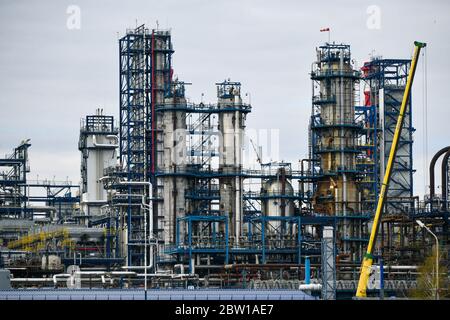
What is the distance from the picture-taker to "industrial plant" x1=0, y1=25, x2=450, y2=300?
3809 inches

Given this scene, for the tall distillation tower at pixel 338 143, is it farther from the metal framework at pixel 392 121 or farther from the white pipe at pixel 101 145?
the white pipe at pixel 101 145

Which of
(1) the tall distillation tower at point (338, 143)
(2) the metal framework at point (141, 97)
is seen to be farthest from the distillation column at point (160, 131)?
(1) the tall distillation tower at point (338, 143)

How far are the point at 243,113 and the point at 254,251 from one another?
36.5 ft

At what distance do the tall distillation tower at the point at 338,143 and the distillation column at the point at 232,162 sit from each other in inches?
236

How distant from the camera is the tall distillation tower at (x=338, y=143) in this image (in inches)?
4053

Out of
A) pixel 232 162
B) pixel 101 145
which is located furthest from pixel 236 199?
pixel 101 145

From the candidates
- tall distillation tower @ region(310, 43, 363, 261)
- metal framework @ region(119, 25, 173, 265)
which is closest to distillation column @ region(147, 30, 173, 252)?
metal framework @ region(119, 25, 173, 265)

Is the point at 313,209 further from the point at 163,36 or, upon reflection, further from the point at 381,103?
the point at 163,36

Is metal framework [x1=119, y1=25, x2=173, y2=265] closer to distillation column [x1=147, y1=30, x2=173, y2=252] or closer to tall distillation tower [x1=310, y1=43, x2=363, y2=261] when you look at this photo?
distillation column [x1=147, y1=30, x2=173, y2=252]

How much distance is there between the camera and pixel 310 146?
10931 centimetres

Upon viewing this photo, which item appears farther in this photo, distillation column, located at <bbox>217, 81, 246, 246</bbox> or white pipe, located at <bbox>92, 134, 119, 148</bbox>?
white pipe, located at <bbox>92, 134, 119, 148</bbox>

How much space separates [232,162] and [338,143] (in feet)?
27.9

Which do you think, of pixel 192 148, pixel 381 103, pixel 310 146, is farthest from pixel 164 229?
pixel 381 103

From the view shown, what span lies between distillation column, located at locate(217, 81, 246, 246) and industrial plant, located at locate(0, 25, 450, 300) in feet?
0.33
